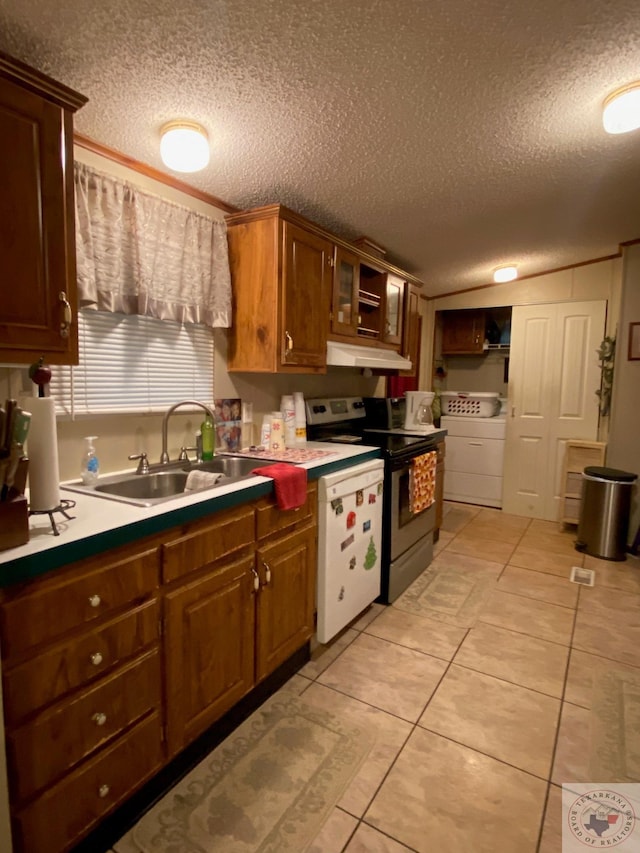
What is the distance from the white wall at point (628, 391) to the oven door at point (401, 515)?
2007mm

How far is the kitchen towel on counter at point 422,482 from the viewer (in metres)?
2.76

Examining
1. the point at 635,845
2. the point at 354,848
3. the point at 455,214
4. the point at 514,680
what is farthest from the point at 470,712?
the point at 455,214

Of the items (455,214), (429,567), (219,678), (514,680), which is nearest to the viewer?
(219,678)

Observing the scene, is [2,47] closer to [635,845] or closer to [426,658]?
[426,658]

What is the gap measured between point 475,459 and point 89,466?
3962 mm

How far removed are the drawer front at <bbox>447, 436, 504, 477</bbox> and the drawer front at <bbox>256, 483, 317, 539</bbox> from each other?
10.3ft

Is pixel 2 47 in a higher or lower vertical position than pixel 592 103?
lower

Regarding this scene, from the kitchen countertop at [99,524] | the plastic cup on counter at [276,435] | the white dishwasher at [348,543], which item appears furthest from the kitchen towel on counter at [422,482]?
the kitchen countertop at [99,524]

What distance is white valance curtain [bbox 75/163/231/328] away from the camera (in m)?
1.69

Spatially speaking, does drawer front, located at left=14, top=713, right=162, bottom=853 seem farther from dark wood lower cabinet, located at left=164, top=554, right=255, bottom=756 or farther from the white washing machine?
the white washing machine

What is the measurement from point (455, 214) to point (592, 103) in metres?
1.07

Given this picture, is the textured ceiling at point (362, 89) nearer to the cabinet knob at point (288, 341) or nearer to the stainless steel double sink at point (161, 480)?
the cabinet knob at point (288, 341)

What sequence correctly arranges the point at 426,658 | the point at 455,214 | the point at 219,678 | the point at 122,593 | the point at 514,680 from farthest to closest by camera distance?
1. the point at 455,214
2. the point at 426,658
3. the point at 514,680
4. the point at 219,678
5. the point at 122,593

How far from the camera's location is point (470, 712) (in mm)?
1853
